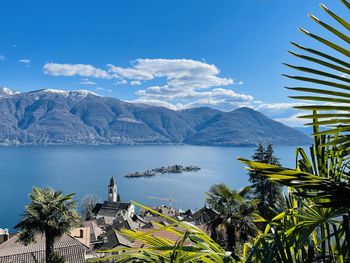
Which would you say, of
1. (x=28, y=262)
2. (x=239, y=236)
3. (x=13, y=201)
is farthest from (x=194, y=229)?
(x=13, y=201)

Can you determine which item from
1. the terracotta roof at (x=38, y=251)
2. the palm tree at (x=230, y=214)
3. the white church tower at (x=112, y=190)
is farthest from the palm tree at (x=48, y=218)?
the white church tower at (x=112, y=190)

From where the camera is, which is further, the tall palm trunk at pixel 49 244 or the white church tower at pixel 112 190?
the white church tower at pixel 112 190

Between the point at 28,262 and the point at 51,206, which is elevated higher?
the point at 51,206

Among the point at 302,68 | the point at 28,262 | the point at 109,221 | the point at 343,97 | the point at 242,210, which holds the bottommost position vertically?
Result: the point at 109,221

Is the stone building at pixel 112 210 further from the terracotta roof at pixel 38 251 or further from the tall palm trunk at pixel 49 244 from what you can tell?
the tall palm trunk at pixel 49 244

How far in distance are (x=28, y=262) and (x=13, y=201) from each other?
8285 cm

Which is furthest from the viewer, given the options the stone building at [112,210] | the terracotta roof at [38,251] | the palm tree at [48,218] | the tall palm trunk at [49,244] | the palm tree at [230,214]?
the stone building at [112,210]

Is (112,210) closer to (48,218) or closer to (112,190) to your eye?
(112,190)

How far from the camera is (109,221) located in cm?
7275

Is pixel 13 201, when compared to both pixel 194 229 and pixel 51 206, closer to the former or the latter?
pixel 51 206

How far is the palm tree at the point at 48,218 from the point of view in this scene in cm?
1506

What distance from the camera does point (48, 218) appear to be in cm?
1516

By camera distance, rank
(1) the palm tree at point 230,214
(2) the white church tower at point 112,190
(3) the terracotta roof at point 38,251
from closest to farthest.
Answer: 1. (1) the palm tree at point 230,214
2. (3) the terracotta roof at point 38,251
3. (2) the white church tower at point 112,190

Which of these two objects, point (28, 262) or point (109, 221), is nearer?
point (28, 262)
